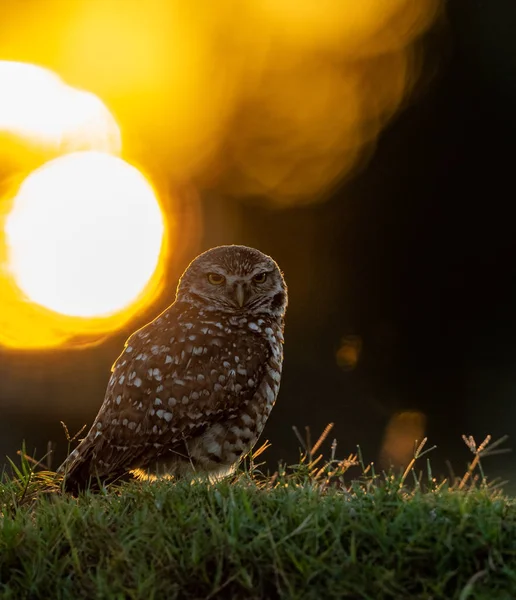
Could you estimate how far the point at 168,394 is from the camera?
5.09 metres

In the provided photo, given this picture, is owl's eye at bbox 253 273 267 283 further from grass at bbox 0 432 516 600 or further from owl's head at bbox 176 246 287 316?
grass at bbox 0 432 516 600

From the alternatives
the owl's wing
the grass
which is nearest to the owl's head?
the owl's wing

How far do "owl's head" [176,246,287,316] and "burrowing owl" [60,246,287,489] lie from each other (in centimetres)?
8

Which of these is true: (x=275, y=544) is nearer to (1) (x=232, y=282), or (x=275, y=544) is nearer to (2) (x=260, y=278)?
(1) (x=232, y=282)

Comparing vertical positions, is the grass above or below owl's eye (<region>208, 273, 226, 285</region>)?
below

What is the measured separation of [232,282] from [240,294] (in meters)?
0.12

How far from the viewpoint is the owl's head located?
570cm

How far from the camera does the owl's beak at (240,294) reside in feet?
18.4

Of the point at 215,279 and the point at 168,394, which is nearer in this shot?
the point at 168,394

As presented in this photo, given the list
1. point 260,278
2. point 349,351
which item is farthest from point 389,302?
point 260,278

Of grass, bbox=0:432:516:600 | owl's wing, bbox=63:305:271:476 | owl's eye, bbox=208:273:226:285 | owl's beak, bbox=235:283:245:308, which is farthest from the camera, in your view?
owl's eye, bbox=208:273:226:285

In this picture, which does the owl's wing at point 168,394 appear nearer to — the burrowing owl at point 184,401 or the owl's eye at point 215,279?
the burrowing owl at point 184,401

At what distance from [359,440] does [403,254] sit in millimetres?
2826

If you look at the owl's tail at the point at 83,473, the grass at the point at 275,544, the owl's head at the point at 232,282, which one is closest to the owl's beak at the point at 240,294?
the owl's head at the point at 232,282
